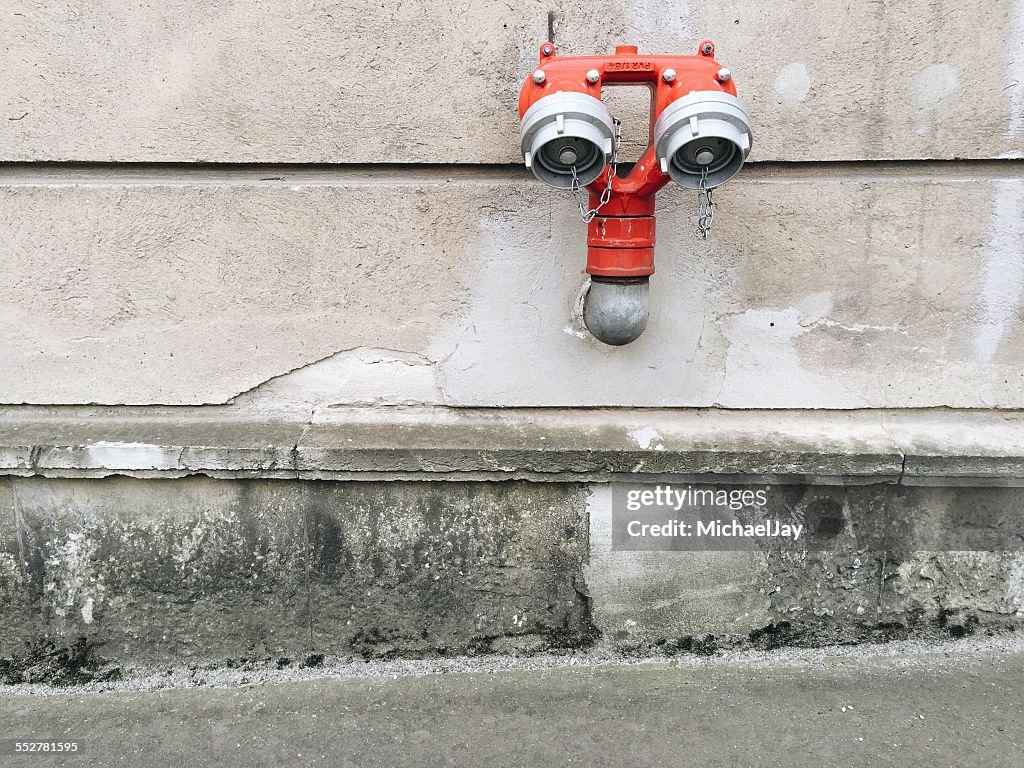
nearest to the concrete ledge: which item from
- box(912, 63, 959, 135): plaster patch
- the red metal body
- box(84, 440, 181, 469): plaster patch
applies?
box(84, 440, 181, 469): plaster patch

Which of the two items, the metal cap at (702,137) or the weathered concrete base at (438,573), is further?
the weathered concrete base at (438,573)

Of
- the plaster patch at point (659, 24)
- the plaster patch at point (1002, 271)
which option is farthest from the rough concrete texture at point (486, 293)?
the plaster patch at point (659, 24)

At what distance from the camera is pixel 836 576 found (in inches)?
99.9

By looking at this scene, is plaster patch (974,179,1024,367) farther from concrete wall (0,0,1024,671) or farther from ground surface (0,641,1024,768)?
ground surface (0,641,1024,768)

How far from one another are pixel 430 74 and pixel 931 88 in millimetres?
1462

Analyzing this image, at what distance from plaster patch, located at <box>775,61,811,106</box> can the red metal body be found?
282 millimetres

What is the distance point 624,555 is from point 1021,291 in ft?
4.86

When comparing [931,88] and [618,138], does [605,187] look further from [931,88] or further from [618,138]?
[931,88]

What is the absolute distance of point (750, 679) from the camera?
2.45 metres

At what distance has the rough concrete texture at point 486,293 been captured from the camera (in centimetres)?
238

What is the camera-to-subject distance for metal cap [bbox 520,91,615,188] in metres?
1.90

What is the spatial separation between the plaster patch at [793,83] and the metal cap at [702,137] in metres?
0.42

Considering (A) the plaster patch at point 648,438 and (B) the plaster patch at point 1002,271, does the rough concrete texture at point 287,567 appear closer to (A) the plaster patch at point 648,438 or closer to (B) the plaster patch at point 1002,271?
(A) the plaster patch at point 648,438

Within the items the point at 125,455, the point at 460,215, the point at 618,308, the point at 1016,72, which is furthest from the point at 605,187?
the point at 125,455
